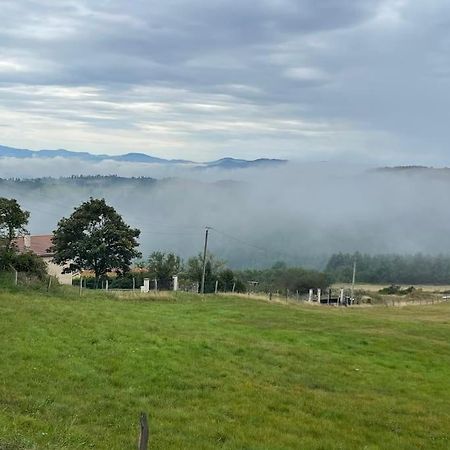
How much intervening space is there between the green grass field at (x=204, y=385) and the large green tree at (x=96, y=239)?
2918 centimetres

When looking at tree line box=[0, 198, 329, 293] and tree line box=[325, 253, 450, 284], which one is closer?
tree line box=[0, 198, 329, 293]

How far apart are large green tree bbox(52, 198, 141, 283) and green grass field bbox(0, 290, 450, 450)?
95.7 feet

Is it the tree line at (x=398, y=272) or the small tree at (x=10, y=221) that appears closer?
the small tree at (x=10, y=221)

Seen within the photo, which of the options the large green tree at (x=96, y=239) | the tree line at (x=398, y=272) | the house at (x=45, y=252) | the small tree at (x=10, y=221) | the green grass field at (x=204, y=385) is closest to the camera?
the green grass field at (x=204, y=385)

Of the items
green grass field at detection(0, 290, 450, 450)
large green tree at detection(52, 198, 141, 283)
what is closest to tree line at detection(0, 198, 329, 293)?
large green tree at detection(52, 198, 141, 283)

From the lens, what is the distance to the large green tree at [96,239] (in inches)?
2355

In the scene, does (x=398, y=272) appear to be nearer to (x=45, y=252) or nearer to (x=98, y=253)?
(x=45, y=252)

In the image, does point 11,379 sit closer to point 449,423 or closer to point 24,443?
point 24,443

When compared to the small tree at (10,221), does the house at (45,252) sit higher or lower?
lower

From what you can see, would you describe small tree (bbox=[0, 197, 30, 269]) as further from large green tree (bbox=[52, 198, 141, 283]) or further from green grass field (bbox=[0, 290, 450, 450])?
large green tree (bbox=[52, 198, 141, 283])

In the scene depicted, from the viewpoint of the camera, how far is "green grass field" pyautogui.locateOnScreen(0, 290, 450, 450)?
43.7 ft

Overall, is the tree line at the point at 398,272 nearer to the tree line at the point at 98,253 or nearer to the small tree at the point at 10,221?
the tree line at the point at 98,253

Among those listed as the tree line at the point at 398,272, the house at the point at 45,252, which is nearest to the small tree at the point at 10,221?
the house at the point at 45,252

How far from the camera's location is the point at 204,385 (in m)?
17.7
